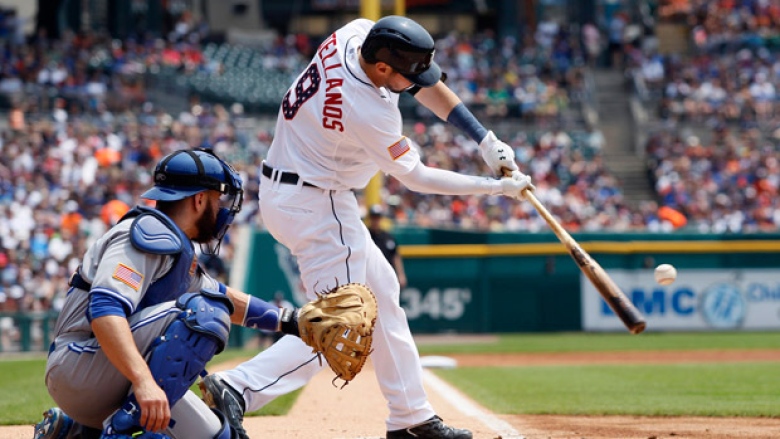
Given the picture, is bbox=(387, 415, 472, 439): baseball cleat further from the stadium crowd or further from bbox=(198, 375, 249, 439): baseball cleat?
the stadium crowd

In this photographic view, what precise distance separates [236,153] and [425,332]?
5370 mm

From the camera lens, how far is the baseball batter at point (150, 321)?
3402 millimetres

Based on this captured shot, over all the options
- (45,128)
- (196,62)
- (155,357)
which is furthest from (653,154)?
(155,357)

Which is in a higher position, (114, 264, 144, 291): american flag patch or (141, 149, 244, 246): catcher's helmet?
(141, 149, 244, 246): catcher's helmet

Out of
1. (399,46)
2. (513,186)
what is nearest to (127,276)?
(399,46)

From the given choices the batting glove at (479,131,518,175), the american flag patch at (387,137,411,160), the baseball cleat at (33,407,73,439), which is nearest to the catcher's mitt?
the american flag patch at (387,137,411,160)

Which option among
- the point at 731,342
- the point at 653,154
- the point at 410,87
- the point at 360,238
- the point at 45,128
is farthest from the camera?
the point at 653,154

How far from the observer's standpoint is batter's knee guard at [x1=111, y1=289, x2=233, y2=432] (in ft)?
11.5

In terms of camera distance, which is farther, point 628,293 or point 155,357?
point 628,293

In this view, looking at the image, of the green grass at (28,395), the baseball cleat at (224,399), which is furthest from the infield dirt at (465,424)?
the baseball cleat at (224,399)

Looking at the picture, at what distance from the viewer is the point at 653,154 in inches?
923

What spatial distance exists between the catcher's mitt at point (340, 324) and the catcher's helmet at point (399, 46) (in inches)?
40.1

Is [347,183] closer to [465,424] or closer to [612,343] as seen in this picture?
[465,424]

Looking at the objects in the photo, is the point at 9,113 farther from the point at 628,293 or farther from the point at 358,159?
the point at 358,159
